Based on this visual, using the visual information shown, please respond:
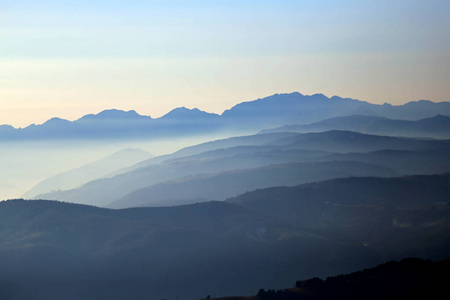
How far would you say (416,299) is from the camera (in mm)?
199875

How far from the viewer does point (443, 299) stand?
19700cm

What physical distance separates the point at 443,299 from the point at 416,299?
6.55 meters
